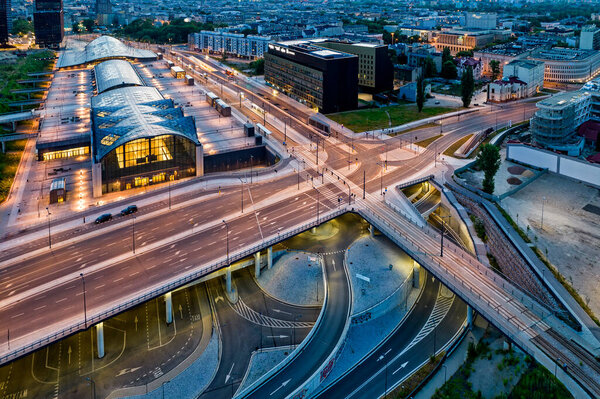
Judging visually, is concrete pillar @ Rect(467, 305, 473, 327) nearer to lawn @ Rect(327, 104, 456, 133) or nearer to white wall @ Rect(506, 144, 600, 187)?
white wall @ Rect(506, 144, 600, 187)

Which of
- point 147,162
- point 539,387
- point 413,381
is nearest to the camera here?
point 539,387

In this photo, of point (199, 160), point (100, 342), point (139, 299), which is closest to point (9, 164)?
point (199, 160)

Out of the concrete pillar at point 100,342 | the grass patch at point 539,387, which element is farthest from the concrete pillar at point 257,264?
the grass patch at point 539,387

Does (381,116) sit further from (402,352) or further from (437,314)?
(402,352)

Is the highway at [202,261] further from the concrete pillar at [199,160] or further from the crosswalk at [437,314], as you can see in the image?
the concrete pillar at [199,160]

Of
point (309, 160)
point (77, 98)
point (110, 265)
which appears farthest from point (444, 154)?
point (77, 98)

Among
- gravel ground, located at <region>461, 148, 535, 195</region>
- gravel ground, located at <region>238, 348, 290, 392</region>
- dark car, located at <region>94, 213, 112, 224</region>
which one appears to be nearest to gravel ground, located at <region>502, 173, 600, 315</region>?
gravel ground, located at <region>461, 148, 535, 195</region>

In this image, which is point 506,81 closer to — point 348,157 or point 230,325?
point 348,157
